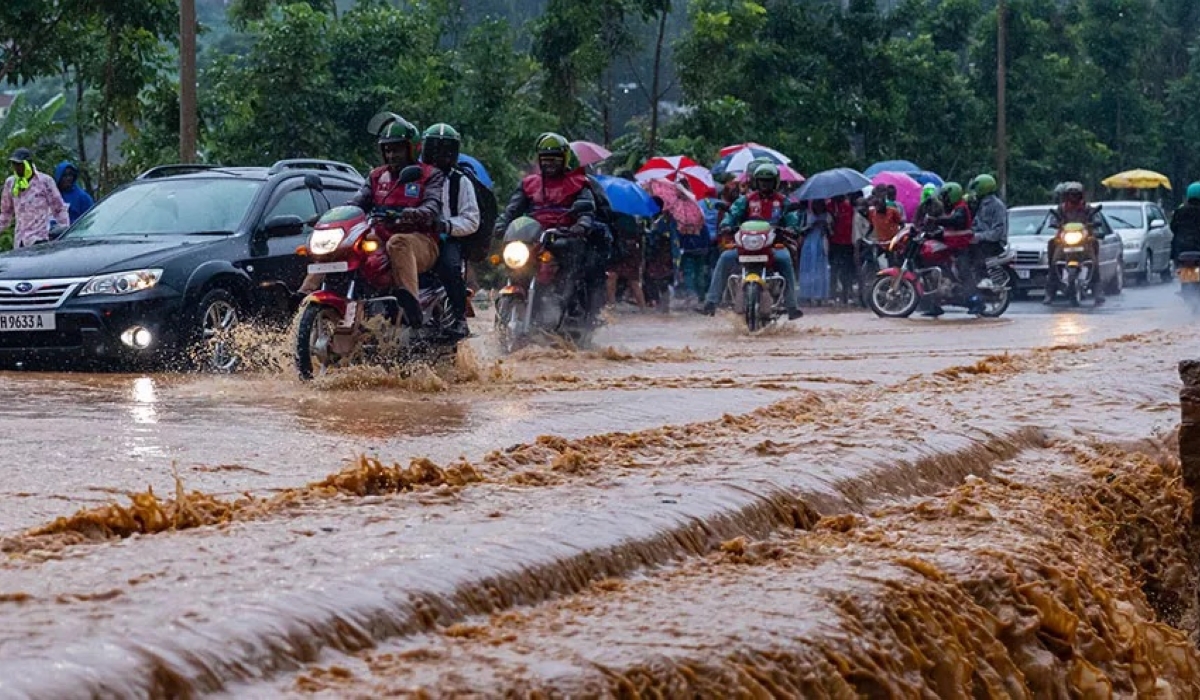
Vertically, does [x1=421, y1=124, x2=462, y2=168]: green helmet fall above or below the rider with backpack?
above

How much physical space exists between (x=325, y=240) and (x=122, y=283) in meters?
1.77

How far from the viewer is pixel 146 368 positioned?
12.0 metres

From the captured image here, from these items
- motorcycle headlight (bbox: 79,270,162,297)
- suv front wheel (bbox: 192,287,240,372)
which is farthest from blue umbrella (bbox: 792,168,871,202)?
motorcycle headlight (bbox: 79,270,162,297)

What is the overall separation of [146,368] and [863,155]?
85.2 ft

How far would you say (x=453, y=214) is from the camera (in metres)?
11.6

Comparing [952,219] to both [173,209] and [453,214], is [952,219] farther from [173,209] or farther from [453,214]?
[453,214]

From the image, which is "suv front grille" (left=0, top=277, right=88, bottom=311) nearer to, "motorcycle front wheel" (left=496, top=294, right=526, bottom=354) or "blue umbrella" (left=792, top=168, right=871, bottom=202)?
"motorcycle front wheel" (left=496, top=294, right=526, bottom=354)

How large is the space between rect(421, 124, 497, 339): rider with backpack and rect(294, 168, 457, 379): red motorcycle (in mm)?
311

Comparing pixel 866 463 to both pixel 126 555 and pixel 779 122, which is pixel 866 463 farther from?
pixel 779 122

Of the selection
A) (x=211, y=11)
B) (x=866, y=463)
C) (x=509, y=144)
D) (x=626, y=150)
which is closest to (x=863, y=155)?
(x=626, y=150)

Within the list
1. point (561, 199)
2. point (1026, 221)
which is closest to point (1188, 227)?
point (1026, 221)

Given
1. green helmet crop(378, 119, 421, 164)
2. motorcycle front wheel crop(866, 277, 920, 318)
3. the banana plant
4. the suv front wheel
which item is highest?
the banana plant

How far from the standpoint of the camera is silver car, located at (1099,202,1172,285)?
33031 mm

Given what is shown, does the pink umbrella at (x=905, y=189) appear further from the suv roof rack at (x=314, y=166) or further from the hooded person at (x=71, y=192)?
the suv roof rack at (x=314, y=166)
